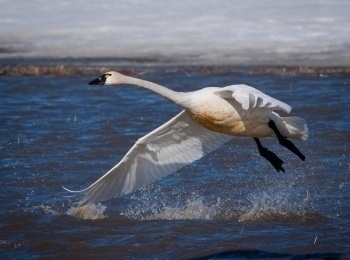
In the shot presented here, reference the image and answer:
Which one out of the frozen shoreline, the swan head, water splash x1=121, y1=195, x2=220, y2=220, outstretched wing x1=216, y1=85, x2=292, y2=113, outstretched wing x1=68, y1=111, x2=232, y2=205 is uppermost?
the swan head

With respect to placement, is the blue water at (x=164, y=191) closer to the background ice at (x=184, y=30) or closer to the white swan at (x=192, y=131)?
the white swan at (x=192, y=131)

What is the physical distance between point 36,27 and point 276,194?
14064mm

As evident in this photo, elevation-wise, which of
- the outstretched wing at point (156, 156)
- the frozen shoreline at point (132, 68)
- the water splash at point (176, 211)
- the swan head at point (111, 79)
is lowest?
the water splash at point (176, 211)

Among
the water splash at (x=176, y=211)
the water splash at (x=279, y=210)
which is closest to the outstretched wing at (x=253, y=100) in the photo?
the water splash at (x=279, y=210)

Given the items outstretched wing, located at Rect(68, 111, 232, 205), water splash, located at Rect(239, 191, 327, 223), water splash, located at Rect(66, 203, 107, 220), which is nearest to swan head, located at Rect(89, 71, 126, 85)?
outstretched wing, located at Rect(68, 111, 232, 205)

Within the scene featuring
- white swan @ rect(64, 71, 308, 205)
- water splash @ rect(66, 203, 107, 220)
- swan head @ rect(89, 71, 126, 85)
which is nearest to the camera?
white swan @ rect(64, 71, 308, 205)

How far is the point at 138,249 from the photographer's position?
7137mm

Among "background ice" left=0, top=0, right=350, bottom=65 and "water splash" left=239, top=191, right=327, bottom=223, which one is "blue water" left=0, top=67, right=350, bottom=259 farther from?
"background ice" left=0, top=0, right=350, bottom=65

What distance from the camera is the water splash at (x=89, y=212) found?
815 centimetres

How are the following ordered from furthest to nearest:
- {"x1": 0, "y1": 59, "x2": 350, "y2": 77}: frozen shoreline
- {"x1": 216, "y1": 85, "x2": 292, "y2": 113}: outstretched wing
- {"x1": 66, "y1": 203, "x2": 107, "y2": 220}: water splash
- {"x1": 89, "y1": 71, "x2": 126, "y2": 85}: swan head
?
{"x1": 0, "y1": 59, "x2": 350, "y2": 77}: frozen shoreline < {"x1": 66, "y1": 203, "x2": 107, "y2": 220}: water splash < {"x1": 89, "y1": 71, "x2": 126, "y2": 85}: swan head < {"x1": 216, "y1": 85, "x2": 292, "y2": 113}: outstretched wing

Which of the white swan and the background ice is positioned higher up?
the background ice

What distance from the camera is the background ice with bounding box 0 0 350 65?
60.0 ft

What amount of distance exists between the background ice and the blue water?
4.13 metres

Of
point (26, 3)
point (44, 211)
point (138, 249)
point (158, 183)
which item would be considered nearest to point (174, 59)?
point (26, 3)
